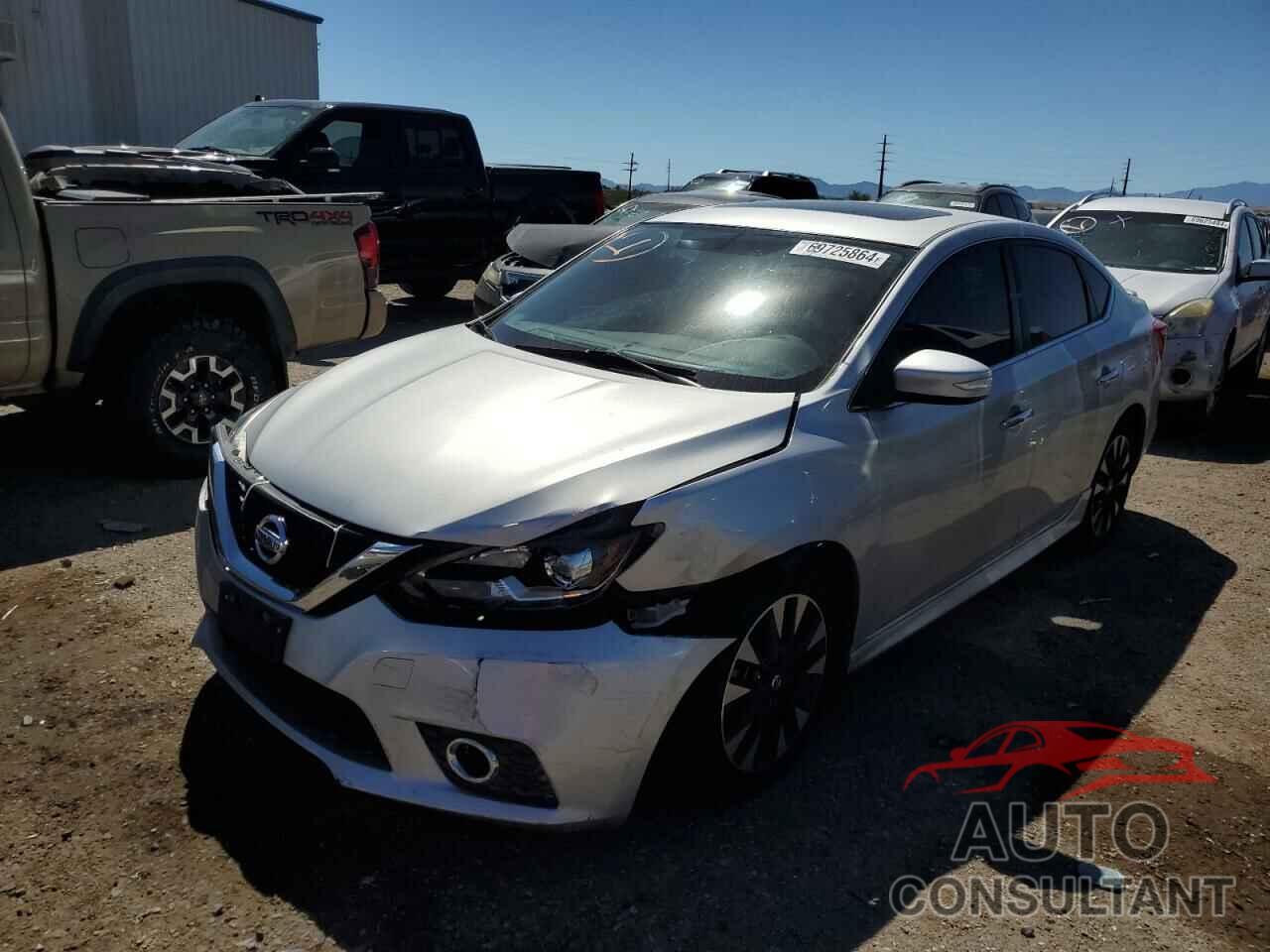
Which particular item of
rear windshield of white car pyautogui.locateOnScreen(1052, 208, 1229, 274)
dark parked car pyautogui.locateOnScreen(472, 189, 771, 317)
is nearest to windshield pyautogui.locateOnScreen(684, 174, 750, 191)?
dark parked car pyautogui.locateOnScreen(472, 189, 771, 317)

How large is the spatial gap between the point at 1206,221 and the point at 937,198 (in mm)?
5303

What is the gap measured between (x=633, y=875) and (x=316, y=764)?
1.00 meters

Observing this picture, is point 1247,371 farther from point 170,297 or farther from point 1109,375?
point 170,297

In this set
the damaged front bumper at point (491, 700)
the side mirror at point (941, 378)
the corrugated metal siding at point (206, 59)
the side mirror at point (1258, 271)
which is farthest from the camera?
the corrugated metal siding at point (206, 59)

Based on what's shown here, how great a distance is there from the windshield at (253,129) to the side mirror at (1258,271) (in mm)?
8439

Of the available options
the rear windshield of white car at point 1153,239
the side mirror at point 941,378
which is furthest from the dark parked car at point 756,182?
the side mirror at point 941,378

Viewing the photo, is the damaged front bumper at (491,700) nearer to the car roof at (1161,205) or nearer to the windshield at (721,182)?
the car roof at (1161,205)

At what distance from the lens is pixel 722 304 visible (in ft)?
11.7

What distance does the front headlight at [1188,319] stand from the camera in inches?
302

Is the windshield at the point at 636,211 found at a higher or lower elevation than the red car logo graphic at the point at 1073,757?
higher

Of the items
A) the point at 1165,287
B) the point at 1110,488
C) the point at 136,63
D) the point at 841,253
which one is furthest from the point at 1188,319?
the point at 136,63

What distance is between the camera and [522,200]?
12.7m

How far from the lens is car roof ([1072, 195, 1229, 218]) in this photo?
9.09m

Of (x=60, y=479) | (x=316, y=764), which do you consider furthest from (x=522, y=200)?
(x=316, y=764)
